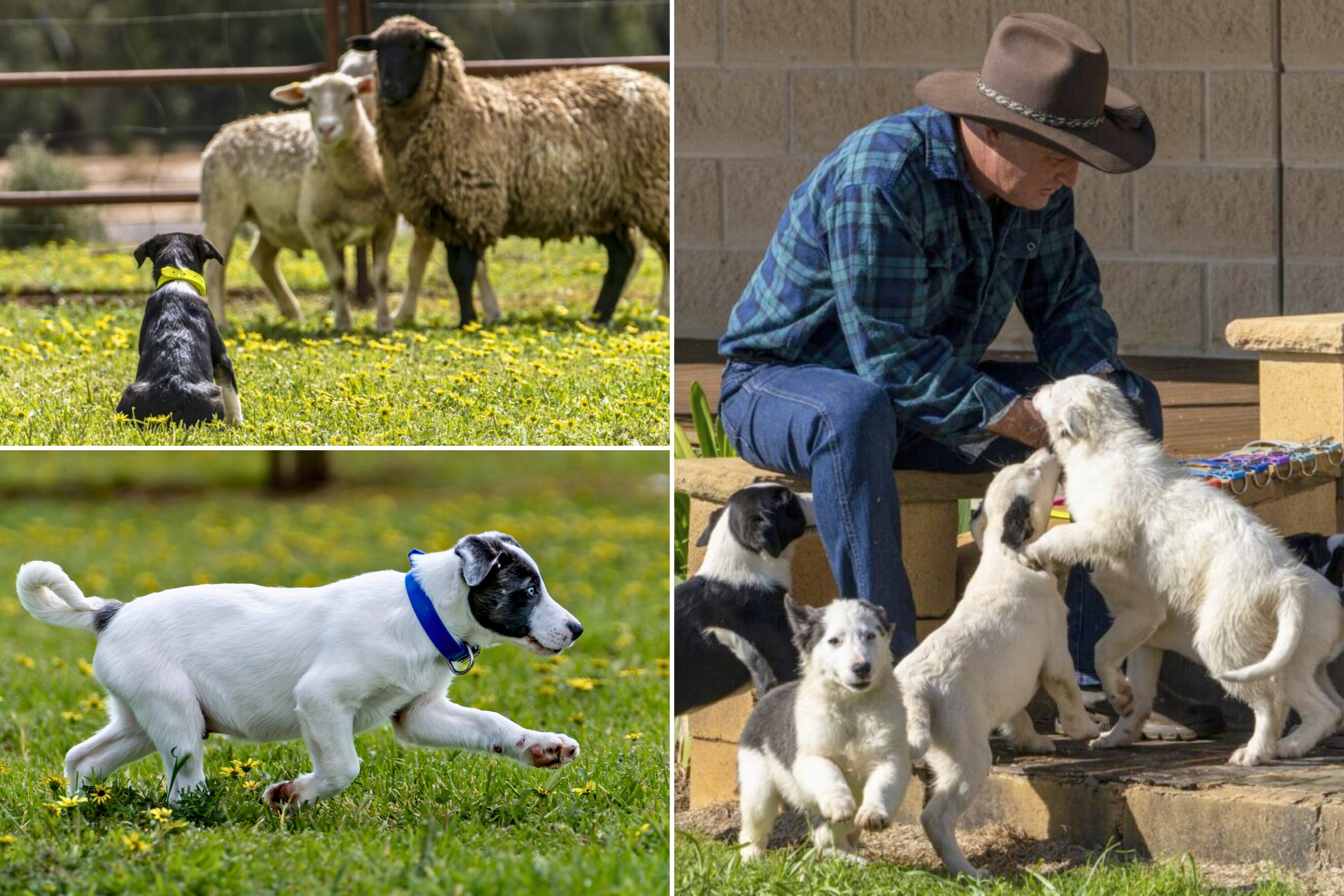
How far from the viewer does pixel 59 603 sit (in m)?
3.78

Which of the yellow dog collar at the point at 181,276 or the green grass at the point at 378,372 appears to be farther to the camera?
the green grass at the point at 378,372

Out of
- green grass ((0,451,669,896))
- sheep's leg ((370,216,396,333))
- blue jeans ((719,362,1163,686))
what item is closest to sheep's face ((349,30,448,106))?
sheep's leg ((370,216,396,333))

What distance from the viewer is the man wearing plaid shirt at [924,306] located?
12.8 feet

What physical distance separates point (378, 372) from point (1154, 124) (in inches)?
159

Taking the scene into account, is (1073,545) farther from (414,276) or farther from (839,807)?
(414,276)

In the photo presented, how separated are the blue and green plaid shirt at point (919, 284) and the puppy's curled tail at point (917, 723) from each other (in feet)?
2.35

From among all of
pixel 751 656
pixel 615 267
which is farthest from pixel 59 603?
pixel 615 267

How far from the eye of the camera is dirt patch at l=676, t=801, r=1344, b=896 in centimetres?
363

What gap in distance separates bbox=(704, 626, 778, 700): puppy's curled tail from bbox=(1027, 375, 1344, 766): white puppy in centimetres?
71

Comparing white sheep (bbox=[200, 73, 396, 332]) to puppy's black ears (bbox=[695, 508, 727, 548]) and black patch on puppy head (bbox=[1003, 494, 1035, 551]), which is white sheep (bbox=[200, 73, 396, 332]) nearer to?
puppy's black ears (bbox=[695, 508, 727, 548])

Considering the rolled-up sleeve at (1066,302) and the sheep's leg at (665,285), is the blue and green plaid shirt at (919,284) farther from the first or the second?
the sheep's leg at (665,285)

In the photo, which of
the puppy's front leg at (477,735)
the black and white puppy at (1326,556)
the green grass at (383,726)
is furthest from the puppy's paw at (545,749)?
the black and white puppy at (1326,556)

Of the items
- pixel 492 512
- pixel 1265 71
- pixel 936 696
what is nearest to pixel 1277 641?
pixel 936 696

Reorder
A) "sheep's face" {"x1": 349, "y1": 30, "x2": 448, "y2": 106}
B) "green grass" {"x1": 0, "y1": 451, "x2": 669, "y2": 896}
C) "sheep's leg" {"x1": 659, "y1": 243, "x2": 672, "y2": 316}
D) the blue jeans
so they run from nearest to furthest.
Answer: "green grass" {"x1": 0, "y1": 451, "x2": 669, "y2": 896} → the blue jeans → "sheep's face" {"x1": 349, "y1": 30, "x2": 448, "y2": 106} → "sheep's leg" {"x1": 659, "y1": 243, "x2": 672, "y2": 316}
